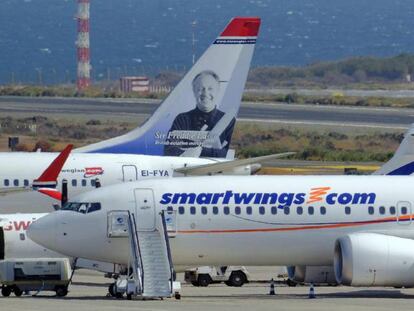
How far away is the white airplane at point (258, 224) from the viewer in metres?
47.8

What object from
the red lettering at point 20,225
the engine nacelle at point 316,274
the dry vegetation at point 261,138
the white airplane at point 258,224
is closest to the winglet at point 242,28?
the red lettering at point 20,225

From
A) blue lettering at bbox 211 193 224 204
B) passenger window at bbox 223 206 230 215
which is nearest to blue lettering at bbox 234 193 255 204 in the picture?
passenger window at bbox 223 206 230 215

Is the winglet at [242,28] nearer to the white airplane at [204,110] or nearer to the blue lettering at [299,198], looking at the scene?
the white airplane at [204,110]

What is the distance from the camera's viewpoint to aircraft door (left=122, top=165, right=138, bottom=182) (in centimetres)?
6100

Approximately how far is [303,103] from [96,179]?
354 ft

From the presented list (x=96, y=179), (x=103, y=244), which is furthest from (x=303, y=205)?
(x=96, y=179)

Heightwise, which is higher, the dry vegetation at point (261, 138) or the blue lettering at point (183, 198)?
the dry vegetation at point (261, 138)

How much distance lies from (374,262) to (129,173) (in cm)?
1619

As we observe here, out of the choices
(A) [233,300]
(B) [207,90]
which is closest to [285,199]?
(A) [233,300]

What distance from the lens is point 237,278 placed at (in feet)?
176

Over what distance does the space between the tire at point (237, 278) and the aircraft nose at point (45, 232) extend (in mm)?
8299

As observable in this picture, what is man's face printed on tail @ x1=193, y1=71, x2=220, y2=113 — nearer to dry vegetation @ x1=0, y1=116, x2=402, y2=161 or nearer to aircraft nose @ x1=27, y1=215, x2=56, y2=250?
aircraft nose @ x1=27, y1=215, x2=56, y2=250

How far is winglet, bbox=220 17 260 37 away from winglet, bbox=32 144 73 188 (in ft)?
32.7

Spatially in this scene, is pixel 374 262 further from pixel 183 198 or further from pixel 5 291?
pixel 5 291
